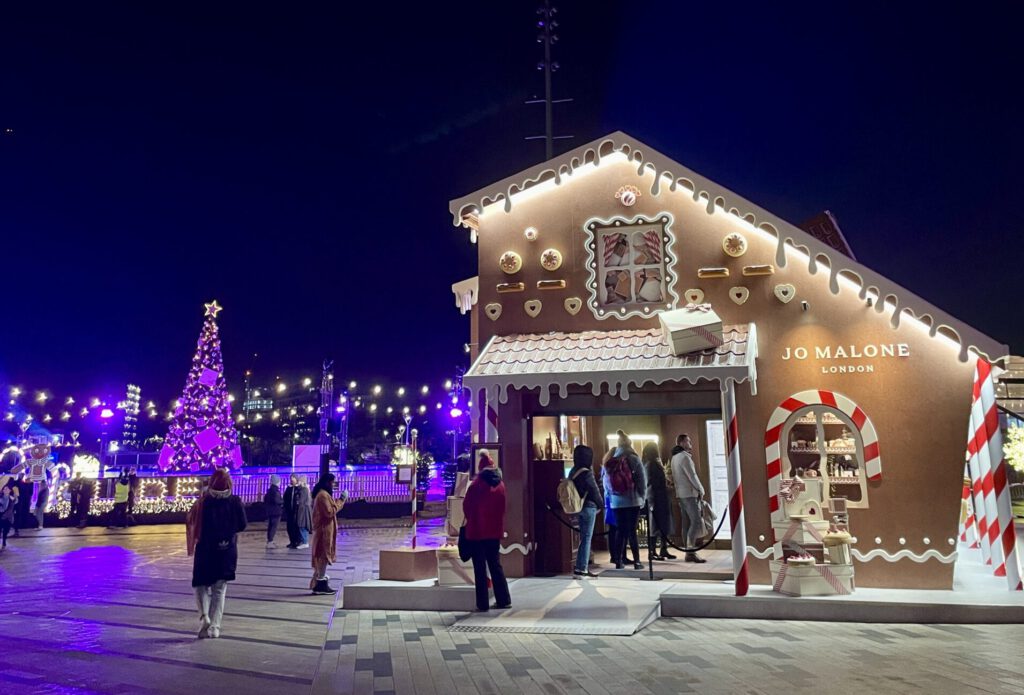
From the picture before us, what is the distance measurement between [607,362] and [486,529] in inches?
102

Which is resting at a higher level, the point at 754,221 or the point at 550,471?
the point at 754,221

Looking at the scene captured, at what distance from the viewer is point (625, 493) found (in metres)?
9.39

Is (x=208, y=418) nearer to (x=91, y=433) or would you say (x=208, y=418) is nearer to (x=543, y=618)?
(x=543, y=618)

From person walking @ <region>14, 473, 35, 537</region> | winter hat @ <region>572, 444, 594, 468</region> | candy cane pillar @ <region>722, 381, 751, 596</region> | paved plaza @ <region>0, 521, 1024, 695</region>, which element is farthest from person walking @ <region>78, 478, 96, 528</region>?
candy cane pillar @ <region>722, 381, 751, 596</region>

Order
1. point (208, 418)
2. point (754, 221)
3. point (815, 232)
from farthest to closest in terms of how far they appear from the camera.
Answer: point (208, 418) < point (815, 232) < point (754, 221)

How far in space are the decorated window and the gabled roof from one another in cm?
66

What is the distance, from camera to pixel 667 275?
30.6 ft

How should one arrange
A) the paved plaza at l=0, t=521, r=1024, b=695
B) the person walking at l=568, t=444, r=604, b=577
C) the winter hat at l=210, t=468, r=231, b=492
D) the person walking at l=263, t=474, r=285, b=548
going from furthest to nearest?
the person walking at l=263, t=474, r=285, b=548, the person walking at l=568, t=444, r=604, b=577, the winter hat at l=210, t=468, r=231, b=492, the paved plaza at l=0, t=521, r=1024, b=695

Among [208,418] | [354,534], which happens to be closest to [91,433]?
[208,418]

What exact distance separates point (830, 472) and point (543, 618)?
19.7 ft

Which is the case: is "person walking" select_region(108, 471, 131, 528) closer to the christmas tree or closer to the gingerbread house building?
the christmas tree

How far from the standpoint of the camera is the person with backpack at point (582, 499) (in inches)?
351

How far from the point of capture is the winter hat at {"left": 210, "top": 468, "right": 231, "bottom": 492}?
22.6 feet

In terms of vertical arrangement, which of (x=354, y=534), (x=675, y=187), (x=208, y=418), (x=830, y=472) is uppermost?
(x=675, y=187)
